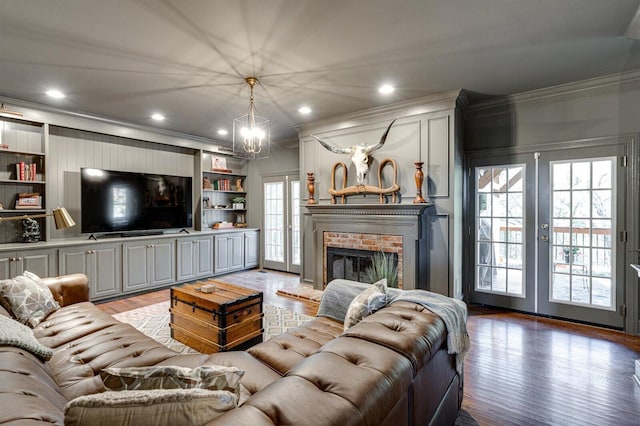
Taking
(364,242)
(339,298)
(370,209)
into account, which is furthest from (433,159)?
(339,298)

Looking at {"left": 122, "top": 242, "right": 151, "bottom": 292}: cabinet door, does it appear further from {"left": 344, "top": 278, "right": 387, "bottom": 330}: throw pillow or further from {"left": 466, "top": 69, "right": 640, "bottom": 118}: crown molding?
{"left": 466, "top": 69, "right": 640, "bottom": 118}: crown molding

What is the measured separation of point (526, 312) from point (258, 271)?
466 cm

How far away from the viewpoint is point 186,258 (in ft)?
18.3

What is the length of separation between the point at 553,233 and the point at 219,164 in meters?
5.72

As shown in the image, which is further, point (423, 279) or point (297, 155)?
point (297, 155)

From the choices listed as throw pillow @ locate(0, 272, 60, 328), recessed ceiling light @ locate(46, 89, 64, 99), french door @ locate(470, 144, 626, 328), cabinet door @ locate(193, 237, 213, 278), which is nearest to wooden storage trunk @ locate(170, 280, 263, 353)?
throw pillow @ locate(0, 272, 60, 328)

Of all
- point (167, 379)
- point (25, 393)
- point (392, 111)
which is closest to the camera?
point (167, 379)

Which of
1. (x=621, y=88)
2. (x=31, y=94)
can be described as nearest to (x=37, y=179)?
(x=31, y=94)

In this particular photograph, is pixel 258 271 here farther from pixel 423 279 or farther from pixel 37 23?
pixel 37 23

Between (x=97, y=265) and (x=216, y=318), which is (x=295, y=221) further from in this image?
(x=216, y=318)

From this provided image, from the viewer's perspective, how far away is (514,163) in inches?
158

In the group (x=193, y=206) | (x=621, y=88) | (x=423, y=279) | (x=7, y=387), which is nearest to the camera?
(x=7, y=387)

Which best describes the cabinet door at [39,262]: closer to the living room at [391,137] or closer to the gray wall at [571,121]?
the living room at [391,137]

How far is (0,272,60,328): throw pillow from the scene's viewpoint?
2.45 m
